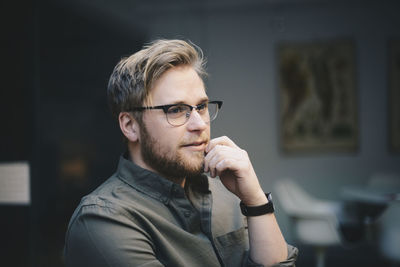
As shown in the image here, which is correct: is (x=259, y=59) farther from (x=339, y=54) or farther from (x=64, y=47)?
(x=64, y=47)

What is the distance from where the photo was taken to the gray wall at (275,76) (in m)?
5.51

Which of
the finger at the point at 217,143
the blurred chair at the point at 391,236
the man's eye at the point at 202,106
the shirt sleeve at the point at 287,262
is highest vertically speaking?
the man's eye at the point at 202,106

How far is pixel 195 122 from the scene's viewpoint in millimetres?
1175

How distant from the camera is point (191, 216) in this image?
119cm

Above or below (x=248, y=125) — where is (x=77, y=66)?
above

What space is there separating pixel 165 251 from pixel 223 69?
484 cm

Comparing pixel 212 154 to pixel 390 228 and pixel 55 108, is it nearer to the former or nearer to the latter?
pixel 55 108

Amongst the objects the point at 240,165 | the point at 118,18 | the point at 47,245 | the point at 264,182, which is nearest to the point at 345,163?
the point at 264,182

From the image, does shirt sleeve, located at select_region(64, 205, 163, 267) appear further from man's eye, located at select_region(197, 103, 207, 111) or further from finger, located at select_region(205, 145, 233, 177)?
man's eye, located at select_region(197, 103, 207, 111)

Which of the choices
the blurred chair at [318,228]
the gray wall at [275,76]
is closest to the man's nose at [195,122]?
the blurred chair at [318,228]

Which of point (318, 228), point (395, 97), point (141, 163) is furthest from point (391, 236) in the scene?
point (141, 163)

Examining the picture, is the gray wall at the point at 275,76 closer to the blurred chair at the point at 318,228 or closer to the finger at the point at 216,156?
the blurred chair at the point at 318,228

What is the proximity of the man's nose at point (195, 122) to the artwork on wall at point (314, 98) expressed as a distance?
15.3 feet

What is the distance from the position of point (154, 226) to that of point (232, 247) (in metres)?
0.29
